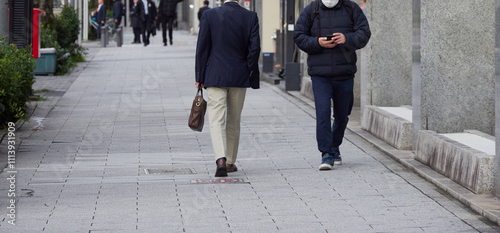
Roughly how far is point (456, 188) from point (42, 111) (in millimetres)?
8152

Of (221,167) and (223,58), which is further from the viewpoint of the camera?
(223,58)

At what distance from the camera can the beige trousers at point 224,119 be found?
876 cm

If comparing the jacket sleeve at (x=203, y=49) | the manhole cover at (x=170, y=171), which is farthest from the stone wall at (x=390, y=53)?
the jacket sleeve at (x=203, y=49)

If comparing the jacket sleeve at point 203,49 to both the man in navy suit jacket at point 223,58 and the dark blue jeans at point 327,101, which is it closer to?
the man in navy suit jacket at point 223,58

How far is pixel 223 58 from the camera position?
28.8 feet

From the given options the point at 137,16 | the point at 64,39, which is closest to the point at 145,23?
the point at 137,16

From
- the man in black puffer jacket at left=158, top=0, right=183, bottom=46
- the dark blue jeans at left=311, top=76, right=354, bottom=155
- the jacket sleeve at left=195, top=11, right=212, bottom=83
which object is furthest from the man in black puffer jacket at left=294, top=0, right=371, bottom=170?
the man in black puffer jacket at left=158, top=0, right=183, bottom=46

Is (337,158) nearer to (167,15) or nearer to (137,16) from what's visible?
(137,16)

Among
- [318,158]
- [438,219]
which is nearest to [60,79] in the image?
[318,158]

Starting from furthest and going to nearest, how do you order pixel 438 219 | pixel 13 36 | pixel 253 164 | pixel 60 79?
pixel 60 79 → pixel 13 36 → pixel 253 164 → pixel 438 219

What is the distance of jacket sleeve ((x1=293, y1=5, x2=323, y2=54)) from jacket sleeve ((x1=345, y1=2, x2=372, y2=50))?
0.88 ft

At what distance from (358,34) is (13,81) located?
493cm

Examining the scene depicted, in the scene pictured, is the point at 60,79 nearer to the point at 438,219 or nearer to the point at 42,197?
the point at 42,197

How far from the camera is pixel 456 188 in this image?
7.82 meters
